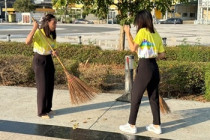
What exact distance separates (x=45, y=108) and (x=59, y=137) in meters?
0.87

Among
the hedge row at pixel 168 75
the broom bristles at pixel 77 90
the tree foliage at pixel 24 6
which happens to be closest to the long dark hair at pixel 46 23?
the broom bristles at pixel 77 90

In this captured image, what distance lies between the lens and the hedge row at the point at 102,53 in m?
9.03

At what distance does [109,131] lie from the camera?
14.6ft

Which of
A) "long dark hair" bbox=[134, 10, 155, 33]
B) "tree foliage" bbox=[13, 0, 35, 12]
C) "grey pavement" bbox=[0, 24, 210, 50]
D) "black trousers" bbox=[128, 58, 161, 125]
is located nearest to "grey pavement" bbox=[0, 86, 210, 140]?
"black trousers" bbox=[128, 58, 161, 125]

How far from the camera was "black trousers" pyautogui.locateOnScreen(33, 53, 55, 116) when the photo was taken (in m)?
4.76

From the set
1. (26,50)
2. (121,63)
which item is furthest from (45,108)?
(26,50)

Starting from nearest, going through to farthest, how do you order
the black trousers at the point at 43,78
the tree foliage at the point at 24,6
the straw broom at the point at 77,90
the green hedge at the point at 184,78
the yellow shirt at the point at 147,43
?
1. the yellow shirt at the point at 147,43
2. the black trousers at the point at 43,78
3. the straw broom at the point at 77,90
4. the green hedge at the point at 184,78
5. the tree foliage at the point at 24,6

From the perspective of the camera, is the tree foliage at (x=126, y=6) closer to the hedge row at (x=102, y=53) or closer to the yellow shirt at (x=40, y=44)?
the hedge row at (x=102, y=53)

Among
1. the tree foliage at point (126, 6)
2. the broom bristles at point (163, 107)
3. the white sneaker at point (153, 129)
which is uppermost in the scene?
the tree foliage at point (126, 6)

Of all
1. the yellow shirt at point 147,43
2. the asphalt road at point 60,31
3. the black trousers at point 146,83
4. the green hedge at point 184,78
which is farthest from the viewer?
the asphalt road at point 60,31

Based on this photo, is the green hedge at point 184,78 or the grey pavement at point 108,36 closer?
the green hedge at point 184,78

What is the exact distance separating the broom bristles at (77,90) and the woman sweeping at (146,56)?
42.4 inches

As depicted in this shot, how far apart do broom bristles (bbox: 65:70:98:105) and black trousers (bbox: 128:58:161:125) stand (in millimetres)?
1077

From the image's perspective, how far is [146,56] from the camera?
13.3 feet
